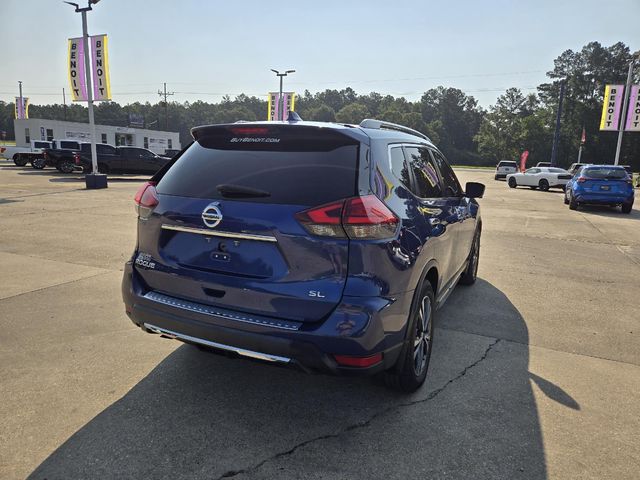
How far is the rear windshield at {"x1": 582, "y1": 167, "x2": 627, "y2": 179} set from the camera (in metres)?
15.2

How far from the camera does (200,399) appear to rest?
3029 mm

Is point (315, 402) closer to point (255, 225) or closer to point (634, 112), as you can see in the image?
point (255, 225)

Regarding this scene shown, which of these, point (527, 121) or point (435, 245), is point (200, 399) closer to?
point (435, 245)

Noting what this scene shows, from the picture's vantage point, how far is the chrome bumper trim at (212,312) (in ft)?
8.29

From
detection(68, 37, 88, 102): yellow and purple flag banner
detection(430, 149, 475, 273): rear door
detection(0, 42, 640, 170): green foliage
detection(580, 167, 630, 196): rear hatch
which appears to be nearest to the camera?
detection(430, 149, 475, 273): rear door

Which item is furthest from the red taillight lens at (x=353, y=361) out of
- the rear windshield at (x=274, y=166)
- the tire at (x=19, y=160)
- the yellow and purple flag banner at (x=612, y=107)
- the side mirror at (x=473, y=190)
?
the tire at (x=19, y=160)

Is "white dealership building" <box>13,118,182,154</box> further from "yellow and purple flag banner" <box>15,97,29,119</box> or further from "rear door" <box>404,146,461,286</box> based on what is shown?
"rear door" <box>404,146,461,286</box>

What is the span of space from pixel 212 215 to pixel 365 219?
35.7 inches

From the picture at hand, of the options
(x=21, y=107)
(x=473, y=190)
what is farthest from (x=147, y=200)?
(x=21, y=107)

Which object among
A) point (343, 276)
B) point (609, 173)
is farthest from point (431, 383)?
point (609, 173)

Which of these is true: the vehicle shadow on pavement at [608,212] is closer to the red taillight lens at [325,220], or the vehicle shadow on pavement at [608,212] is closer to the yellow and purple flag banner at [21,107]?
the red taillight lens at [325,220]

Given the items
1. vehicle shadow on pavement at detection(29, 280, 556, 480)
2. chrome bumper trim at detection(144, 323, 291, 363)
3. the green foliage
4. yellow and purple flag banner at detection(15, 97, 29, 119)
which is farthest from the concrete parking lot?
the green foliage

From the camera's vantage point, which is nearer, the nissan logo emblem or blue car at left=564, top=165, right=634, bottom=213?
the nissan logo emblem

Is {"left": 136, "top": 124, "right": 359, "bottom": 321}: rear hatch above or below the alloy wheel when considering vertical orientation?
above
